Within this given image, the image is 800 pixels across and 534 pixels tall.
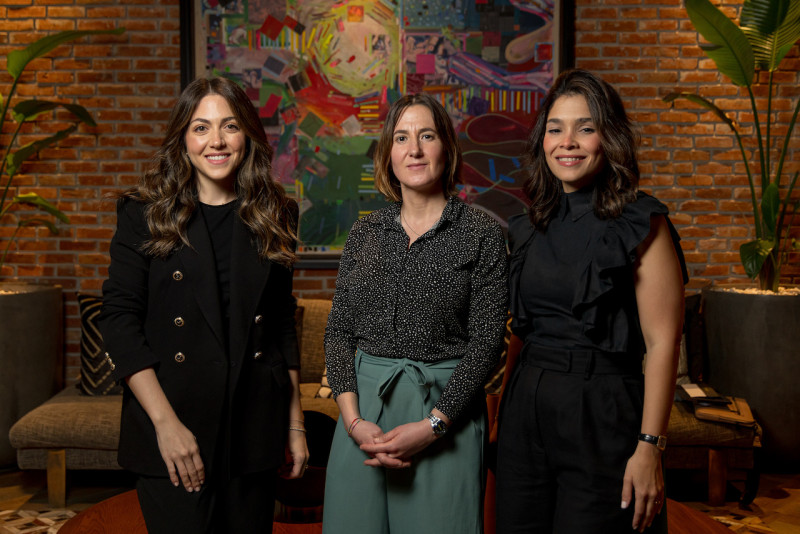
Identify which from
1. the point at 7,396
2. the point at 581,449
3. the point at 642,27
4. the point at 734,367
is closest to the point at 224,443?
the point at 581,449

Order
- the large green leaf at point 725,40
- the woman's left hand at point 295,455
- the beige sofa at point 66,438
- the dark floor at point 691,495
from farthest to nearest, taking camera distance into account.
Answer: the large green leaf at point 725,40 < the beige sofa at point 66,438 < the dark floor at point 691,495 < the woman's left hand at point 295,455

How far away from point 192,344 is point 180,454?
0.24 metres

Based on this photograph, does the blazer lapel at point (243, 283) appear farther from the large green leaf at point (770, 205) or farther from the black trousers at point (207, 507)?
the large green leaf at point (770, 205)

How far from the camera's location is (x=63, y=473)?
311 centimetres

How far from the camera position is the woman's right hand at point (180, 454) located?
1.34 m

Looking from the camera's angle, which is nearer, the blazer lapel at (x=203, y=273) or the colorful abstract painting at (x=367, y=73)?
the blazer lapel at (x=203, y=273)

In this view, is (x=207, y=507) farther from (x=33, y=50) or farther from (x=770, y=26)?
(x=770, y=26)

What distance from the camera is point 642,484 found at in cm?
139

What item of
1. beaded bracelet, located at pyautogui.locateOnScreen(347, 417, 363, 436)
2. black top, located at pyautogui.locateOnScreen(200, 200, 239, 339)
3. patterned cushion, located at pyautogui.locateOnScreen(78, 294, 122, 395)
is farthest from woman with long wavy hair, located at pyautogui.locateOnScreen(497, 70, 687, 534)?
patterned cushion, located at pyautogui.locateOnScreen(78, 294, 122, 395)

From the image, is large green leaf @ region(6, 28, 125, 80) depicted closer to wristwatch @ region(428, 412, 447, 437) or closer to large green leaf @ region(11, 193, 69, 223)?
large green leaf @ region(11, 193, 69, 223)

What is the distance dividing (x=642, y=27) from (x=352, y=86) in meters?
1.82

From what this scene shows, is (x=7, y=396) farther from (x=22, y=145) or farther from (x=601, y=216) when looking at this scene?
(x=601, y=216)

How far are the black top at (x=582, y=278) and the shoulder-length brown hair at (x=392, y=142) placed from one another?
0.28m

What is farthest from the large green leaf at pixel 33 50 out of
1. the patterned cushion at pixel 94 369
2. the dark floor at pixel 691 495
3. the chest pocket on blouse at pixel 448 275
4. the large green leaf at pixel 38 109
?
the chest pocket on blouse at pixel 448 275
